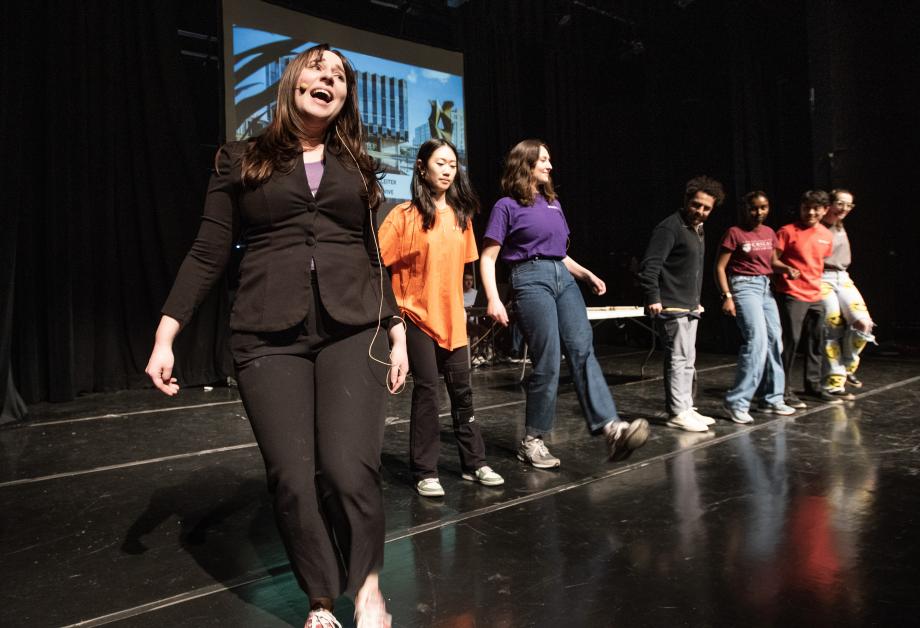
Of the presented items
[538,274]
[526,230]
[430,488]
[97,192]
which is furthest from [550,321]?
[97,192]

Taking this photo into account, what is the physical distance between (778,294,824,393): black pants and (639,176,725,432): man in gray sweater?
3.15 feet

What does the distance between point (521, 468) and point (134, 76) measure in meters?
5.46

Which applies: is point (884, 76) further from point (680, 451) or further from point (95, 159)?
point (95, 159)

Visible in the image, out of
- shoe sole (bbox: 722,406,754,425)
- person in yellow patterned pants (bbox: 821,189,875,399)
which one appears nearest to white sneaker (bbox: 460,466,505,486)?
shoe sole (bbox: 722,406,754,425)

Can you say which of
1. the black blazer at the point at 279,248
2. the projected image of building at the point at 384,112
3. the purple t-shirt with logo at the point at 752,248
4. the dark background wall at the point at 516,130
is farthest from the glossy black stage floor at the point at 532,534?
the projected image of building at the point at 384,112

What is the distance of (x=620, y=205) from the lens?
10.2 m

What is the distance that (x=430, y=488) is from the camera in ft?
9.13

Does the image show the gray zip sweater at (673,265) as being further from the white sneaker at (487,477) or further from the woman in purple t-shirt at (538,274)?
the white sneaker at (487,477)

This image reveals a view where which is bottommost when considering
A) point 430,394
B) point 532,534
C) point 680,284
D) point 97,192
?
point 532,534

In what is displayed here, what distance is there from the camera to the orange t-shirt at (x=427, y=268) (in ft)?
9.09

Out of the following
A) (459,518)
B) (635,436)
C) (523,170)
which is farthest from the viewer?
(523,170)

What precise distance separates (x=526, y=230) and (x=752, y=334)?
187 cm

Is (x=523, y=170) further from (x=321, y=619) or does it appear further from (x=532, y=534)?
(x=321, y=619)

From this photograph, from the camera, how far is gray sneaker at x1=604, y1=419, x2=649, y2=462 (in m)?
2.66
